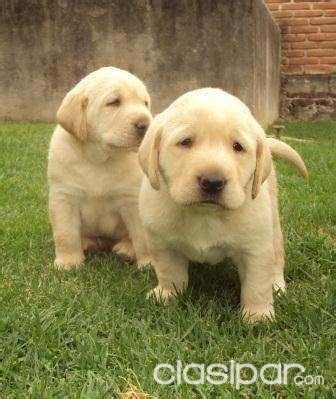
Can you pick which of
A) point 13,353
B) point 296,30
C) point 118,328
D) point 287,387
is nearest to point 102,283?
point 118,328

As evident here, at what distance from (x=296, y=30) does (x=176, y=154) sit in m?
9.39

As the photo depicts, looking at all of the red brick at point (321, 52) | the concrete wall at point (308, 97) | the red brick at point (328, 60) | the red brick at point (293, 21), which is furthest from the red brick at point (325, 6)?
the concrete wall at point (308, 97)

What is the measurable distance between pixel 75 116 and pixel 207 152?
1164mm

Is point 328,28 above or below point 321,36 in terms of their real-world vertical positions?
above

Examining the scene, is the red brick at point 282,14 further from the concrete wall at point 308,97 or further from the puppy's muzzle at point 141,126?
the puppy's muzzle at point 141,126

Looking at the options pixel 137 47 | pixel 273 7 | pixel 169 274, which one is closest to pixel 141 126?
pixel 169 274

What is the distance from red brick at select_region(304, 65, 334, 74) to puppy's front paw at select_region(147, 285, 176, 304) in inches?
355

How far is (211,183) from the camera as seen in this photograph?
2229 mm

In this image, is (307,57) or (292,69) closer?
(307,57)

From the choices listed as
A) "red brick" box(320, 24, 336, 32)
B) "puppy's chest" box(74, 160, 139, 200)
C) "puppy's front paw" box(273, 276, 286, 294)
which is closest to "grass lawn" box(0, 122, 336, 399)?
"puppy's front paw" box(273, 276, 286, 294)

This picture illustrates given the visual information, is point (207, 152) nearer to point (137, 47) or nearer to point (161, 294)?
point (161, 294)

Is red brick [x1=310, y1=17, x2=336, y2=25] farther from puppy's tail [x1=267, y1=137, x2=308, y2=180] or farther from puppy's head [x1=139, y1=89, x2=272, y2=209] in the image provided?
puppy's head [x1=139, y1=89, x2=272, y2=209]

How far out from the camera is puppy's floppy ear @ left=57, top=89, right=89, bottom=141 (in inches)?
128

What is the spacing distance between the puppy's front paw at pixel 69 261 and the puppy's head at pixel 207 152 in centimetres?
101
